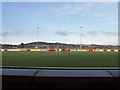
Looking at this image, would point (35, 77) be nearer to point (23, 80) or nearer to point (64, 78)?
point (23, 80)

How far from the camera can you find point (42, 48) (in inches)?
1955

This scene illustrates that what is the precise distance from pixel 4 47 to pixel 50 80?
42.4 m

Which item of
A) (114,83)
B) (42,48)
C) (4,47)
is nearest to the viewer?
(114,83)

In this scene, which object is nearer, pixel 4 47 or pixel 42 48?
pixel 4 47

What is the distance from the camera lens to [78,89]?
3182mm

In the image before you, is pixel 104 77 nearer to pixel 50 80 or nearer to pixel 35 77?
pixel 50 80

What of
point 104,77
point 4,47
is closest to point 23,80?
point 104,77

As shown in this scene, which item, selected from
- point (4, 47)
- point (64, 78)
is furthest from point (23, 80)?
point (4, 47)

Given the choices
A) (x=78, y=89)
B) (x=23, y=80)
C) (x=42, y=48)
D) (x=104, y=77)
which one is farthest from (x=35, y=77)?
(x=42, y=48)

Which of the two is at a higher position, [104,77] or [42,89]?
[104,77]

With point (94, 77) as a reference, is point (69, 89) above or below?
below

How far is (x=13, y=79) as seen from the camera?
3266 mm

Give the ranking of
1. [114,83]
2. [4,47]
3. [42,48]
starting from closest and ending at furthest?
[114,83] → [4,47] → [42,48]

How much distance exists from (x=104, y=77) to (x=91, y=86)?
28cm
